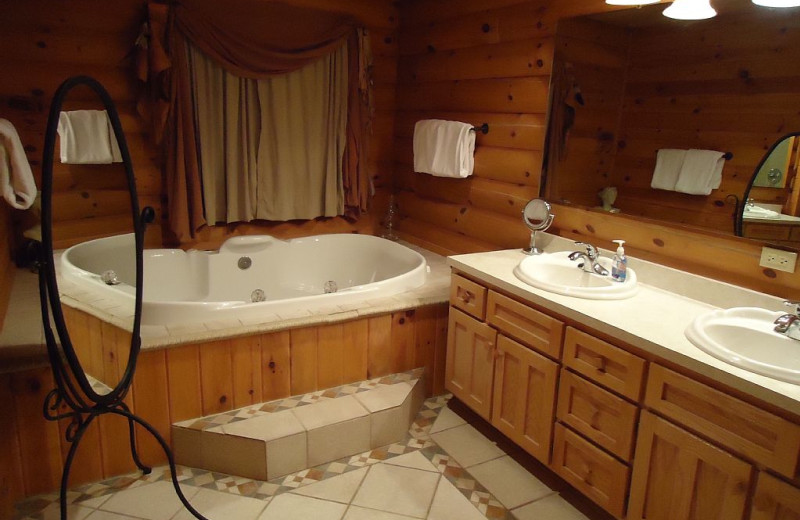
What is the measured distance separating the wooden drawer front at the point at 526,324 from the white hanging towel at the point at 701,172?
76 cm

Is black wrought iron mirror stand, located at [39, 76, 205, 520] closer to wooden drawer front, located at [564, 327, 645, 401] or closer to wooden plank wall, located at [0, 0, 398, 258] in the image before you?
wooden drawer front, located at [564, 327, 645, 401]

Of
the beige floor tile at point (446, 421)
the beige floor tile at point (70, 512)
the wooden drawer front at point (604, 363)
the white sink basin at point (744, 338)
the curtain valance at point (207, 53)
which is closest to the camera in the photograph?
the white sink basin at point (744, 338)

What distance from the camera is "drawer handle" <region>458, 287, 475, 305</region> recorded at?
98.2 inches

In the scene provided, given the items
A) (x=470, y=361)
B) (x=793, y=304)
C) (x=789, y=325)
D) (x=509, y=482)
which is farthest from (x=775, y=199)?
(x=509, y=482)

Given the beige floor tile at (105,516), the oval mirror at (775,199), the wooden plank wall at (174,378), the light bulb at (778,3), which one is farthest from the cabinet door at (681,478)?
the beige floor tile at (105,516)

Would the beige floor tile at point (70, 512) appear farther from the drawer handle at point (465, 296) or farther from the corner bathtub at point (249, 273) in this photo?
the drawer handle at point (465, 296)

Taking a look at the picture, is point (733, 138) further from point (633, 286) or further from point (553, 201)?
point (553, 201)

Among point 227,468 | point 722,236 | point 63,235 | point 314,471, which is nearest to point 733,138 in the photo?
point 722,236

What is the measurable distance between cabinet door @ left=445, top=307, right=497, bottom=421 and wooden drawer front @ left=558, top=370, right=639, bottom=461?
16.8 inches

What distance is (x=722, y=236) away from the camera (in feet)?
6.70

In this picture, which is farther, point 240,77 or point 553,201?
point 240,77

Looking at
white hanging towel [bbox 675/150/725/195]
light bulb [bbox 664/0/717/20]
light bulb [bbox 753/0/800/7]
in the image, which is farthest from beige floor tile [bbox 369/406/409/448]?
light bulb [bbox 753/0/800/7]

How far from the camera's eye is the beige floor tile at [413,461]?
237cm

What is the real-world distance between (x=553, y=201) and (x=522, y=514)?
1466 mm
